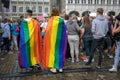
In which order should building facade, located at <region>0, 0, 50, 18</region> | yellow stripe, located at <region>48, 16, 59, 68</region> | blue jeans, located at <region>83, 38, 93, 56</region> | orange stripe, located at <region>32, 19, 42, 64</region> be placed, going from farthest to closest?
building facade, located at <region>0, 0, 50, 18</region> < blue jeans, located at <region>83, 38, 93, 56</region> < orange stripe, located at <region>32, 19, 42, 64</region> < yellow stripe, located at <region>48, 16, 59, 68</region>

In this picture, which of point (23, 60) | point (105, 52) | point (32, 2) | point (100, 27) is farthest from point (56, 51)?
point (32, 2)

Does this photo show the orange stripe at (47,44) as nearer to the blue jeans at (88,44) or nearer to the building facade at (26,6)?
the blue jeans at (88,44)

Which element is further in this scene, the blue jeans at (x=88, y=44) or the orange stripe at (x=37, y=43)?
the blue jeans at (x=88, y=44)

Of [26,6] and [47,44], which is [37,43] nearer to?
[47,44]

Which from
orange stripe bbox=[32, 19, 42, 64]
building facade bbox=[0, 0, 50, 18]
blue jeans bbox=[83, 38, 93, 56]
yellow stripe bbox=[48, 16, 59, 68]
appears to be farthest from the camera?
building facade bbox=[0, 0, 50, 18]

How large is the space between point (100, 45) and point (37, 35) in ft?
7.48

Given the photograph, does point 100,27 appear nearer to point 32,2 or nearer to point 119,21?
point 119,21

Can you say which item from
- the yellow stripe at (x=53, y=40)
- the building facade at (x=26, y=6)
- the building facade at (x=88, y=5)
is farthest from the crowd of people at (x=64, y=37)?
the building facade at (x=26, y=6)

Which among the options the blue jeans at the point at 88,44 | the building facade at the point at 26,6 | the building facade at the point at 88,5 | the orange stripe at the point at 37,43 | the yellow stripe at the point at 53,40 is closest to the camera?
the yellow stripe at the point at 53,40

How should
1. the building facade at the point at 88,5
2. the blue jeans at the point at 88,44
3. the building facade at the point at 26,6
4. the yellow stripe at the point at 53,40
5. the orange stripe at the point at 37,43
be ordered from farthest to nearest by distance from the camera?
the building facade at the point at 26,6 < the building facade at the point at 88,5 < the blue jeans at the point at 88,44 < the orange stripe at the point at 37,43 < the yellow stripe at the point at 53,40

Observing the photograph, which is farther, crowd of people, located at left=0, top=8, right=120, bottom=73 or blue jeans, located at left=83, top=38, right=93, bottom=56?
blue jeans, located at left=83, top=38, right=93, bottom=56

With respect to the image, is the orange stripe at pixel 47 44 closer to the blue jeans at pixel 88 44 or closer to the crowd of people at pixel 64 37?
the crowd of people at pixel 64 37

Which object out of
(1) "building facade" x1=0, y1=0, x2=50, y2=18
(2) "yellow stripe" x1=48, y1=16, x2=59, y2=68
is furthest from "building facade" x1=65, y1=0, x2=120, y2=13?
(2) "yellow stripe" x1=48, y1=16, x2=59, y2=68

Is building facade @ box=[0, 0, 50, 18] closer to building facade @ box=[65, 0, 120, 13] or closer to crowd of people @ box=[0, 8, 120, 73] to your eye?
building facade @ box=[65, 0, 120, 13]
